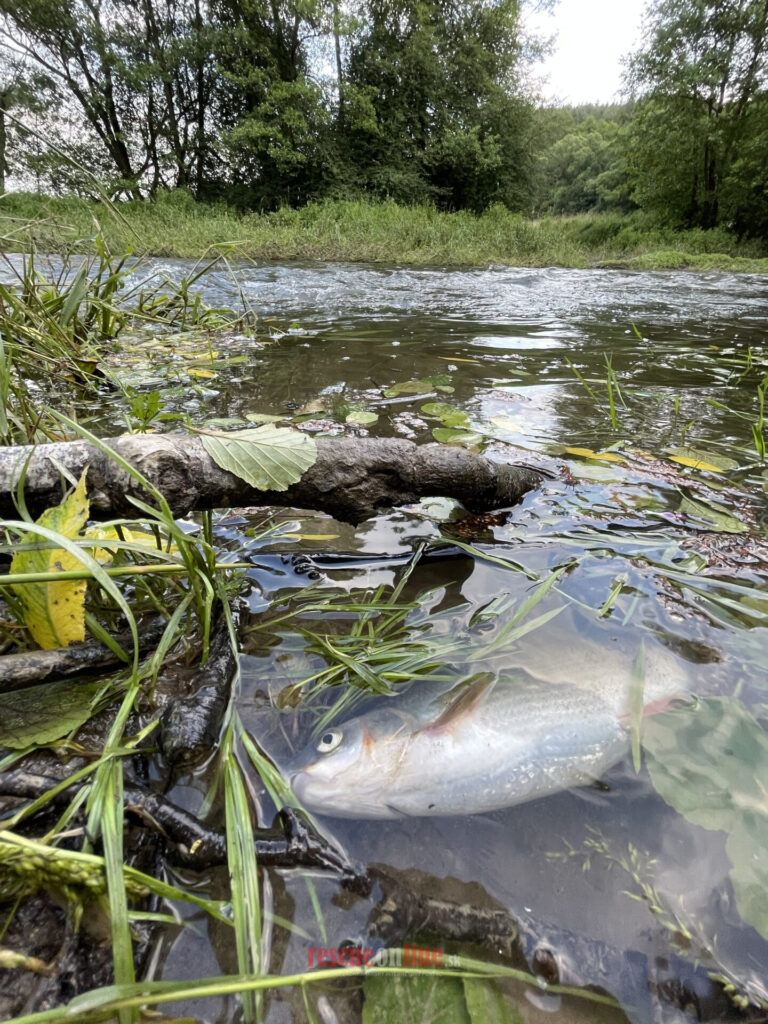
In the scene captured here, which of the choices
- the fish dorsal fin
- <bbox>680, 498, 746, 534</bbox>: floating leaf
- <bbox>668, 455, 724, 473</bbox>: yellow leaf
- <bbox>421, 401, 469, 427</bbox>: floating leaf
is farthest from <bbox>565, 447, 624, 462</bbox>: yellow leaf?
the fish dorsal fin

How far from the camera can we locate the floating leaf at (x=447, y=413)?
2814 mm

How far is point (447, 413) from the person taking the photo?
294cm

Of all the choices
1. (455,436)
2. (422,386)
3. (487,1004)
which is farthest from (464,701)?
(422,386)

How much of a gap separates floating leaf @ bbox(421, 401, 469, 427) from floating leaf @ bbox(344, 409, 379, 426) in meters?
0.32

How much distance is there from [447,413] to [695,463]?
1.27 m

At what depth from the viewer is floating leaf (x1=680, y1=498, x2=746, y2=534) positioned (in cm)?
183

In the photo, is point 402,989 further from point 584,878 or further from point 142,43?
point 142,43

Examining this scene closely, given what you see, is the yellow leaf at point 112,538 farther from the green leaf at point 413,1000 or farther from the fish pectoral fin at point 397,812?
the green leaf at point 413,1000

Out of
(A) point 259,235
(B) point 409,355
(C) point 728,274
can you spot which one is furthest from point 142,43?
(B) point 409,355

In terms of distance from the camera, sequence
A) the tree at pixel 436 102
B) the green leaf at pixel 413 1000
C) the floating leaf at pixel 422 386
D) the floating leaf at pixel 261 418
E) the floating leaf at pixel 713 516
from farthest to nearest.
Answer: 1. the tree at pixel 436 102
2. the floating leaf at pixel 422 386
3. the floating leaf at pixel 261 418
4. the floating leaf at pixel 713 516
5. the green leaf at pixel 413 1000

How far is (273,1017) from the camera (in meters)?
0.72

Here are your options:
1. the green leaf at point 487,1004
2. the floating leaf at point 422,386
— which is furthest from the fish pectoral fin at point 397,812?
the floating leaf at point 422,386

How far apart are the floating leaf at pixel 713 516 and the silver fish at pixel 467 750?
34.5 inches

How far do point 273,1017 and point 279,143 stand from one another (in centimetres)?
2806
